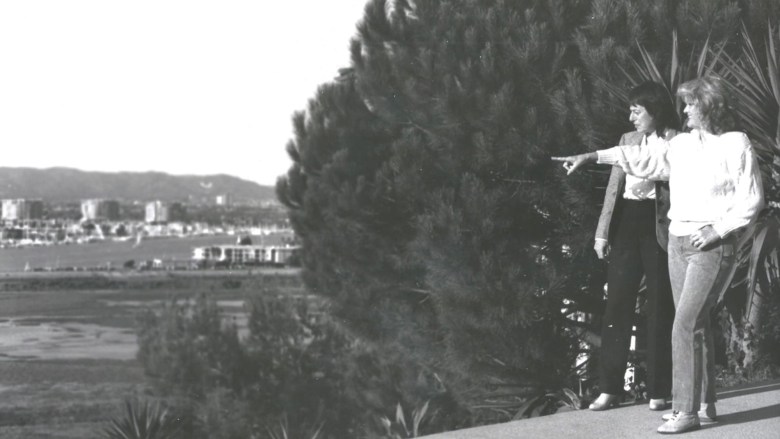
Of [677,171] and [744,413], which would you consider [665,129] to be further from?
[744,413]

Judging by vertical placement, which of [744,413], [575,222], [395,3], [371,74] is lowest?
[744,413]

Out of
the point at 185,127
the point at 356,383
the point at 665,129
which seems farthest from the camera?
the point at 185,127

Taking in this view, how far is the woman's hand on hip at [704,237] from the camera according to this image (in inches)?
140

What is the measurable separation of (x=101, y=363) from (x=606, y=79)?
22.4m

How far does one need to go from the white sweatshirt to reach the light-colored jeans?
0.09m

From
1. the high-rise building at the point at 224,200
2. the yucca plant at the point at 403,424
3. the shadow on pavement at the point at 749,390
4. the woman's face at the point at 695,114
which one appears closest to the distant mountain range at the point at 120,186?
the high-rise building at the point at 224,200

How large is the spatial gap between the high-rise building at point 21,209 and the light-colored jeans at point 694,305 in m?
A: 16.4

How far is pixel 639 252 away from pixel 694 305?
62cm

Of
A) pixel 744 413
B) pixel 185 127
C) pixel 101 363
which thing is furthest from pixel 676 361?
pixel 101 363

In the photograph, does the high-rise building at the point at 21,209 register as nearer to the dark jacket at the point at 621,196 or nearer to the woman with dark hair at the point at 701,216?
the dark jacket at the point at 621,196

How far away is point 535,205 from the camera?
751cm

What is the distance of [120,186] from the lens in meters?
21.3

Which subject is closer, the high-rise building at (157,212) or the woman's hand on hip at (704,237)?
the woman's hand on hip at (704,237)

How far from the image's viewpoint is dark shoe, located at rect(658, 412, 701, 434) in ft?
12.4
